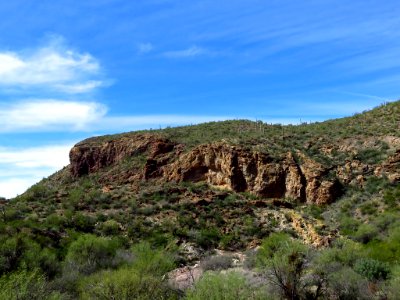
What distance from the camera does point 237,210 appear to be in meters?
44.3

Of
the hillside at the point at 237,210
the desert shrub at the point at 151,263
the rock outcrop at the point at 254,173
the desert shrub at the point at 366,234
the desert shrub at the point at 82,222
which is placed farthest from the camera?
the rock outcrop at the point at 254,173

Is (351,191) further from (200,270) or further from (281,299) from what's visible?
(281,299)

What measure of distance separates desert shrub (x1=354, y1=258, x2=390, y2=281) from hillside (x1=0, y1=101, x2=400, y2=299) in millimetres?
75

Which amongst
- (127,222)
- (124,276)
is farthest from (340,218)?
(124,276)

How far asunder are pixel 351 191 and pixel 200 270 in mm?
19903

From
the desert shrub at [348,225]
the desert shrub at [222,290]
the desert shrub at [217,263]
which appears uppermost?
the desert shrub at [222,290]

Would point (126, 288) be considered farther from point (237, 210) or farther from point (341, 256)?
point (237, 210)

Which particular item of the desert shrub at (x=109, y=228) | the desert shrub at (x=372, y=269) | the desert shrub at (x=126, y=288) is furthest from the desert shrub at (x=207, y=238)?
the desert shrub at (x=126, y=288)

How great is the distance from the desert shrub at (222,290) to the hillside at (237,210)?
3268mm

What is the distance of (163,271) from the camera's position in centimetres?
2728

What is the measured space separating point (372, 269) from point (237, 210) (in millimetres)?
19562

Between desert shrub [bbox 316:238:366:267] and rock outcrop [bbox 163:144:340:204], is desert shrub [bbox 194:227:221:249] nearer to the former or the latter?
rock outcrop [bbox 163:144:340:204]

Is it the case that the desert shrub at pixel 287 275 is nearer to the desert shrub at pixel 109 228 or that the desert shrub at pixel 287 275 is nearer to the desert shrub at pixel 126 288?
the desert shrub at pixel 126 288

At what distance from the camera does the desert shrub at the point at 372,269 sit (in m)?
25.3
